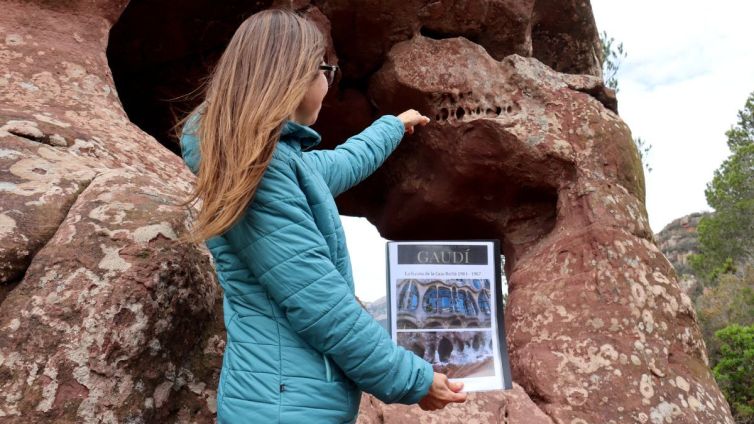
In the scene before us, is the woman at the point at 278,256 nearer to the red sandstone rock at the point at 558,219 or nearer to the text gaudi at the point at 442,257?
the text gaudi at the point at 442,257

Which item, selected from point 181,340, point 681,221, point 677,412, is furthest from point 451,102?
point 681,221

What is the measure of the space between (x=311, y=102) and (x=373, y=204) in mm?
4000

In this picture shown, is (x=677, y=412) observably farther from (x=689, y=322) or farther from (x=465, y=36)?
(x=465, y=36)

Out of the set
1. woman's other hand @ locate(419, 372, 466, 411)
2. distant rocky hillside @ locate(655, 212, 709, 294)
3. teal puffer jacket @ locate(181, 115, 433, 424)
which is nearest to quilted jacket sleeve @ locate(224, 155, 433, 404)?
teal puffer jacket @ locate(181, 115, 433, 424)

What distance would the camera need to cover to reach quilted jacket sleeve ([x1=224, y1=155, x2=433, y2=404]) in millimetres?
1256

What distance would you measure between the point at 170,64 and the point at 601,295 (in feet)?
10.5

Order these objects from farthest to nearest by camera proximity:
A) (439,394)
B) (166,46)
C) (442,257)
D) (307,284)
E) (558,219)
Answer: (166,46), (558,219), (442,257), (439,394), (307,284)

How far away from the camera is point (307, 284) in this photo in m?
1.25

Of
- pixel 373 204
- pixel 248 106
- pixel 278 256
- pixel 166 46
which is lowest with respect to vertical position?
pixel 278 256

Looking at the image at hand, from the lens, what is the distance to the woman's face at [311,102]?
58.2 inches

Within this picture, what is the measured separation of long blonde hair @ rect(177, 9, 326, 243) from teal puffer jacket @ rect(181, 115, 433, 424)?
0.18 feet

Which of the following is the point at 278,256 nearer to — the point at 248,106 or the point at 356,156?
the point at 248,106

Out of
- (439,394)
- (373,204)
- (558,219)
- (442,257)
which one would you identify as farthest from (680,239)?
(439,394)

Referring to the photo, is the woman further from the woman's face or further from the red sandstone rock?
the red sandstone rock
